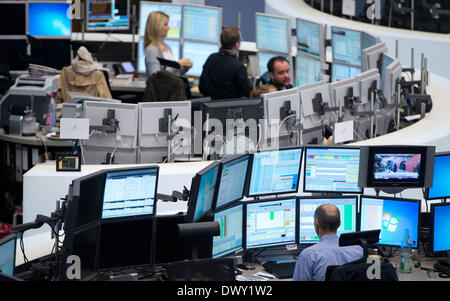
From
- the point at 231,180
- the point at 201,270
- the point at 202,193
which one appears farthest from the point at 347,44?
the point at 201,270

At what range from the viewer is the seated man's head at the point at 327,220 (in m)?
4.53

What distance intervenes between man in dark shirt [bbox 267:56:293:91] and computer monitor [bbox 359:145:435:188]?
1.99 meters

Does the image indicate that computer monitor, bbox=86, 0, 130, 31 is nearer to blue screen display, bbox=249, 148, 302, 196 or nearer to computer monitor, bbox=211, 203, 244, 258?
blue screen display, bbox=249, 148, 302, 196

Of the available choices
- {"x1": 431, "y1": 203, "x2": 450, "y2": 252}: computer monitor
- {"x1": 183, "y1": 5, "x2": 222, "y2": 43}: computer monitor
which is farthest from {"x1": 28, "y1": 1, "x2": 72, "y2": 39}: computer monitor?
{"x1": 431, "y1": 203, "x2": 450, "y2": 252}: computer monitor

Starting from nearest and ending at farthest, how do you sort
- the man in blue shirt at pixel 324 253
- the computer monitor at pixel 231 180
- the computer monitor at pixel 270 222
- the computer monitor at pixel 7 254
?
1. the computer monitor at pixel 7 254
2. the man in blue shirt at pixel 324 253
3. the computer monitor at pixel 231 180
4. the computer monitor at pixel 270 222

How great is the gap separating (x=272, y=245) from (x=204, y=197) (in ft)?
2.17

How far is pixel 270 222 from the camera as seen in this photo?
16.9 feet

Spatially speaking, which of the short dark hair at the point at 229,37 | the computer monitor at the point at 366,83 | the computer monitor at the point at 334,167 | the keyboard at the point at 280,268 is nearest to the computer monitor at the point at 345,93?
the computer monitor at the point at 366,83

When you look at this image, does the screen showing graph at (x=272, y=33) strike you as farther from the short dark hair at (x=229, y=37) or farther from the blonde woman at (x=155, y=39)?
the short dark hair at (x=229, y=37)

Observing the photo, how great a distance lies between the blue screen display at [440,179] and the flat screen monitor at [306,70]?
361cm

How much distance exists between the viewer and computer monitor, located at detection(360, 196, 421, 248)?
204 inches

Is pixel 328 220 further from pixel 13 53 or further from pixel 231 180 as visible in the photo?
pixel 13 53
